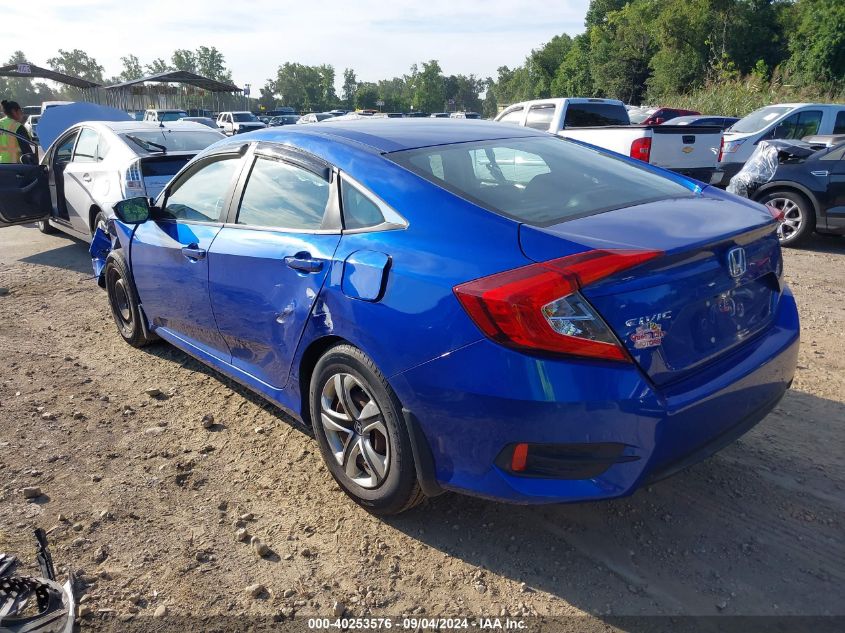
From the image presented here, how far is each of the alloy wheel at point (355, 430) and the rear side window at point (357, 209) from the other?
2.08 ft

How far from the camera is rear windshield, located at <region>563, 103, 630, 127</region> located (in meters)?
11.1

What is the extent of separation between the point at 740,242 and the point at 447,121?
1876 mm

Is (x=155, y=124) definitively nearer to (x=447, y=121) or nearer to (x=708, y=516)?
(x=447, y=121)

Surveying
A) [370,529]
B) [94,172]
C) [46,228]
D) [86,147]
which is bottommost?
[370,529]

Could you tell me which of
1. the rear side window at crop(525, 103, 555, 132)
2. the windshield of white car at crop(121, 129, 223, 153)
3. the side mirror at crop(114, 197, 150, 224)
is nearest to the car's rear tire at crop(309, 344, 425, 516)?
the side mirror at crop(114, 197, 150, 224)

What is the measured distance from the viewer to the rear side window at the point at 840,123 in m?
11.8

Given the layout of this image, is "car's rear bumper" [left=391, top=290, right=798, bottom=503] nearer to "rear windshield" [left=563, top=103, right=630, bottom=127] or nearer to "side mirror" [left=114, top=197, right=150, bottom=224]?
"side mirror" [left=114, top=197, right=150, bottom=224]

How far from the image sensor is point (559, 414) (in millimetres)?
2104

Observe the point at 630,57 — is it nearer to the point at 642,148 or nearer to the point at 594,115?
the point at 594,115

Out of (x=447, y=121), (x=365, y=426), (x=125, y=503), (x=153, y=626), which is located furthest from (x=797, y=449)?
(x=125, y=503)

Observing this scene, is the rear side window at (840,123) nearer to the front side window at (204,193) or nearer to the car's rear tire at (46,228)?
the front side window at (204,193)

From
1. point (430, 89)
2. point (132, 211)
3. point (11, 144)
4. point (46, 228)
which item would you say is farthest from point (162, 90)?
point (430, 89)

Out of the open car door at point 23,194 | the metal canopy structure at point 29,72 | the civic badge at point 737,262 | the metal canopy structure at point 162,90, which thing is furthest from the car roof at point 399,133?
the metal canopy structure at point 162,90

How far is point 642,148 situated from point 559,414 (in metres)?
8.06
